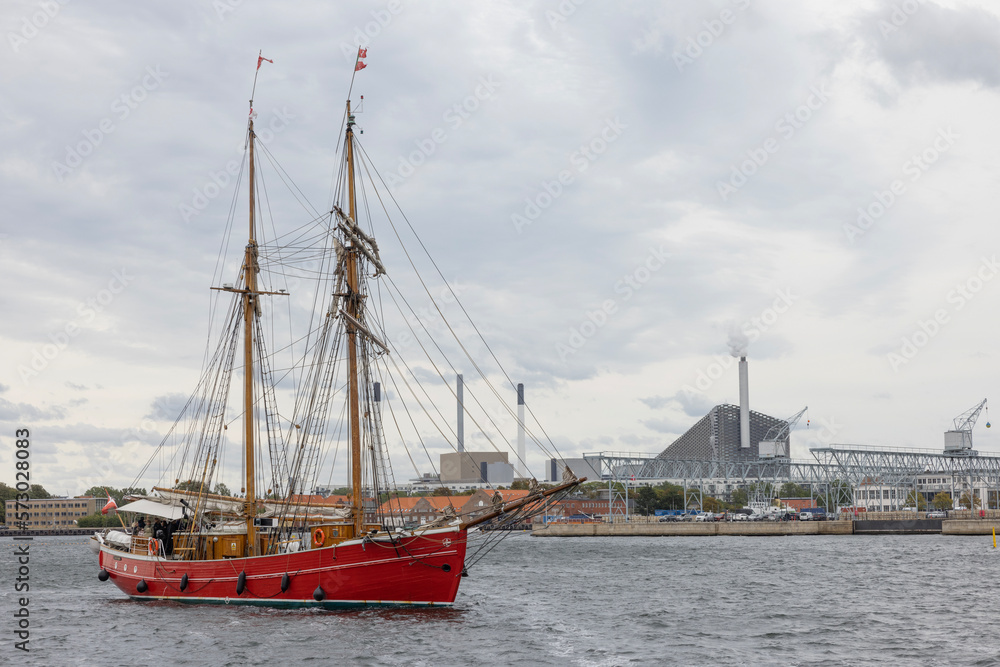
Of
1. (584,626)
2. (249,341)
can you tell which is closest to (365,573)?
(584,626)

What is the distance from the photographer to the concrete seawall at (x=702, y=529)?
13475 centimetres

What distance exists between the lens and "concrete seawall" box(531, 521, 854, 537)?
442 feet

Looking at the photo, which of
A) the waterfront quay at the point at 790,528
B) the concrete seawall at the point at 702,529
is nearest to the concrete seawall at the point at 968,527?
the waterfront quay at the point at 790,528

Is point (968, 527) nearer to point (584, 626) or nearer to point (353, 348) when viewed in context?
point (584, 626)

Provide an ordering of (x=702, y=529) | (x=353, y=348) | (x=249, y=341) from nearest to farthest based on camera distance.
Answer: (x=353, y=348) < (x=249, y=341) < (x=702, y=529)

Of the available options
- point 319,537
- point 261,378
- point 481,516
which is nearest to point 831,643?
point 481,516

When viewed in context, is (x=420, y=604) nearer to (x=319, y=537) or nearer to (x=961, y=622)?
(x=319, y=537)

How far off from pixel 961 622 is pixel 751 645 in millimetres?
10934

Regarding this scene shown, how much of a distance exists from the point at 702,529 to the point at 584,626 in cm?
10740

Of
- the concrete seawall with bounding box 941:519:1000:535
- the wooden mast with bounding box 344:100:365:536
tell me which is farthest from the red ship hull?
the concrete seawall with bounding box 941:519:1000:535

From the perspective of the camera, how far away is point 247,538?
151 feet

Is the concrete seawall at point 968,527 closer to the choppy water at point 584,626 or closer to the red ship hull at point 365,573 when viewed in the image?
the choppy water at point 584,626

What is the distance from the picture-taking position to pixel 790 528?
135750 mm

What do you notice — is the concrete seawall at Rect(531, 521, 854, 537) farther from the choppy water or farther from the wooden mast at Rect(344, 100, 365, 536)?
the wooden mast at Rect(344, 100, 365, 536)
